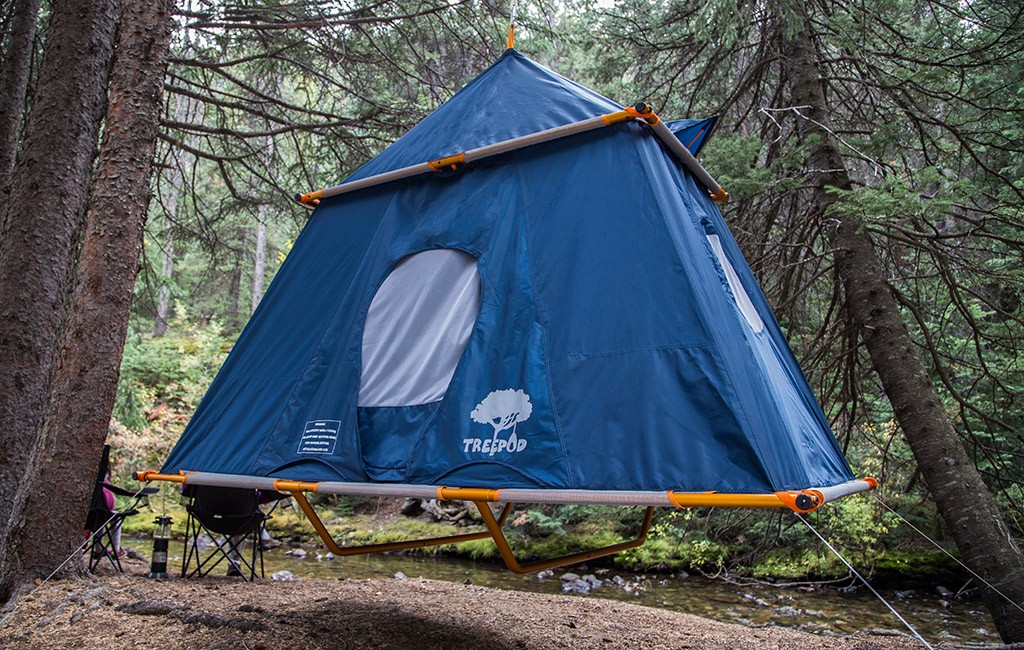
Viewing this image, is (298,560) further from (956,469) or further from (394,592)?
(956,469)

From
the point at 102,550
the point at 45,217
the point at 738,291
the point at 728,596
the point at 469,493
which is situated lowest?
the point at 728,596

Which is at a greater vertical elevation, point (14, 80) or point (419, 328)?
point (14, 80)

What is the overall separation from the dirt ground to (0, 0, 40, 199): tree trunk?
10.6 feet

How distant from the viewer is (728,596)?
24.7 feet

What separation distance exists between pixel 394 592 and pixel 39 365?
2.78 m

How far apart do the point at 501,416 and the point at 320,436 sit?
91 cm

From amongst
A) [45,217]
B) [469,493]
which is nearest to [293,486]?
[469,493]

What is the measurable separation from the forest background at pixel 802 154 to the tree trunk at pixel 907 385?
2 cm

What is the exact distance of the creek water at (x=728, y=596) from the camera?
631cm

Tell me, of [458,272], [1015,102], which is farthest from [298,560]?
[1015,102]

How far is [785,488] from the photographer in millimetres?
2273

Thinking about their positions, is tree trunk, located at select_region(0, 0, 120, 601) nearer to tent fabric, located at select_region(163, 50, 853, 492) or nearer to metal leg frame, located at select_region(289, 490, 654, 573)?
tent fabric, located at select_region(163, 50, 853, 492)

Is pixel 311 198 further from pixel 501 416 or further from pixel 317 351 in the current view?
pixel 501 416

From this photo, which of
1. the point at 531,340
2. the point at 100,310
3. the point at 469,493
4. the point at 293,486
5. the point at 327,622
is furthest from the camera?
the point at 100,310
